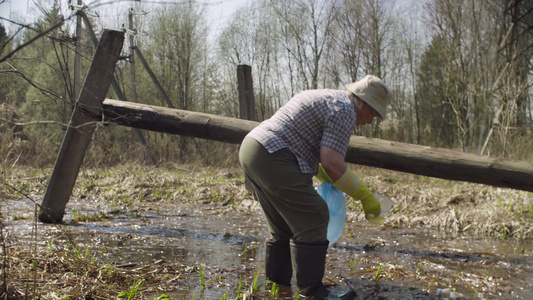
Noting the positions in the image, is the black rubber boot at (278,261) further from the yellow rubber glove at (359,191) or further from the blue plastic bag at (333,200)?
the yellow rubber glove at (359,191)

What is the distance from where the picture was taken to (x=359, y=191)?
3.29 m

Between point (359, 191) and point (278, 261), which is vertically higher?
point (359, 191)

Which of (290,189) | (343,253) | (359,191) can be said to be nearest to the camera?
(290,189)

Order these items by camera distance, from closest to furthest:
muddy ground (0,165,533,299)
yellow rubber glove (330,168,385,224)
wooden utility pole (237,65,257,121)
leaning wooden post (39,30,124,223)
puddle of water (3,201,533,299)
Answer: muddy ground (0,165,533,299), yellow rubber glove (330,168,385,224), puddle of water (3,201,533,299), leaning wooden post (39,30,124,223), wooden utility pole (237,65,257,121)

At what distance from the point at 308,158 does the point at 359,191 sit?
45 cm

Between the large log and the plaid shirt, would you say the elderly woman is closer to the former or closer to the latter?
the plaid shirt

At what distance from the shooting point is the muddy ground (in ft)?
10.1

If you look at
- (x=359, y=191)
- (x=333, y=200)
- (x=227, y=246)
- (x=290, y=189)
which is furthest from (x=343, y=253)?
(x=290, y=189)

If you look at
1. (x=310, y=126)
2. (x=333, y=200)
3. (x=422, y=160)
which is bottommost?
(x=333, y=200)

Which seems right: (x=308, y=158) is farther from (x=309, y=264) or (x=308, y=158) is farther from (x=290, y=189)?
(x=309, y=264)

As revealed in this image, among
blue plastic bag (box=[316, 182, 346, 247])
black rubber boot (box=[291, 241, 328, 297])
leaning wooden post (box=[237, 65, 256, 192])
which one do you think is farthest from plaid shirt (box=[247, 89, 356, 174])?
leaning wooden post (box=[237, 65, 256, 192])

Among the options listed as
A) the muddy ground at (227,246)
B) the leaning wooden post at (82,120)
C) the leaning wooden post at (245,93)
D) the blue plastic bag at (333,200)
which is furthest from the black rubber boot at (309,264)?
the leaning wooden post at (245,93)

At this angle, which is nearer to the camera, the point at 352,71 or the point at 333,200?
the point at 333,200

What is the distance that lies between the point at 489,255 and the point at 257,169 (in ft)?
10.7
